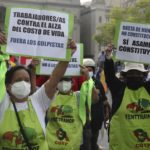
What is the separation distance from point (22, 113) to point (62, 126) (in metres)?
1.76

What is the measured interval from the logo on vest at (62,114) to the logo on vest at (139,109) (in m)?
0.89

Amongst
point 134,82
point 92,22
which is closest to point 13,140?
point 134,82

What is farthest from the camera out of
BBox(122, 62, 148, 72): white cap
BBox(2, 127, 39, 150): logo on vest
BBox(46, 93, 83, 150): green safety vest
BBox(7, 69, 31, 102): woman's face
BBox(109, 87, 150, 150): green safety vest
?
BBox(46, 93, 83, 150): green safety vest

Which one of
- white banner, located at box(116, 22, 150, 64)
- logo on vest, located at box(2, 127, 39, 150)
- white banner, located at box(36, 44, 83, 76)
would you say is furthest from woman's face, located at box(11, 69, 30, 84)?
white banner, located at box(36, 44, 83, 76)

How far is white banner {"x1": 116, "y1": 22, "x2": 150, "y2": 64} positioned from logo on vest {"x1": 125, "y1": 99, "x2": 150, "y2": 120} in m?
0.47

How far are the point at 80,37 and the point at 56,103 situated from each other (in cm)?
6217

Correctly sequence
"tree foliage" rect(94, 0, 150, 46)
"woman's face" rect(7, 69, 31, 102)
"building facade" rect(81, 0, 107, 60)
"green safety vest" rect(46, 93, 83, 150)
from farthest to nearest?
1. "building facade" rect(81, 0, 107, 60)
2. "tree foliage" rect(94, 0, 150, 46)
3. "green safety vest" rect(46, 93, 83, 150)
4. "woman's face" rect(7, 69, 31, 102)

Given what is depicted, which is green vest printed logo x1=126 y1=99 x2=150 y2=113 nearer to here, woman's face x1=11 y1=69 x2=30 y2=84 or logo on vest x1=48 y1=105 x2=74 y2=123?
logo on vest x1=48 y1=105 x2=74 y2=123

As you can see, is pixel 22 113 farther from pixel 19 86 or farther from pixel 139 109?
pixel 139 109

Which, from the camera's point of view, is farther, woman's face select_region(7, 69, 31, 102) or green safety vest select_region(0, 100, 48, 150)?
woman's face select_region(7, 69, 31, 102)

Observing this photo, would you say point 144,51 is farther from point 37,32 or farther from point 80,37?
point 80,37

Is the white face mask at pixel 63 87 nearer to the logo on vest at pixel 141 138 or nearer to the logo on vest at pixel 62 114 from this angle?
the logo on vest at pixel 62 114

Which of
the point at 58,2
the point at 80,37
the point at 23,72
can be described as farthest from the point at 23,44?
the point at 80,37

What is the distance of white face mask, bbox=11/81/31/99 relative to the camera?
14.2ft
